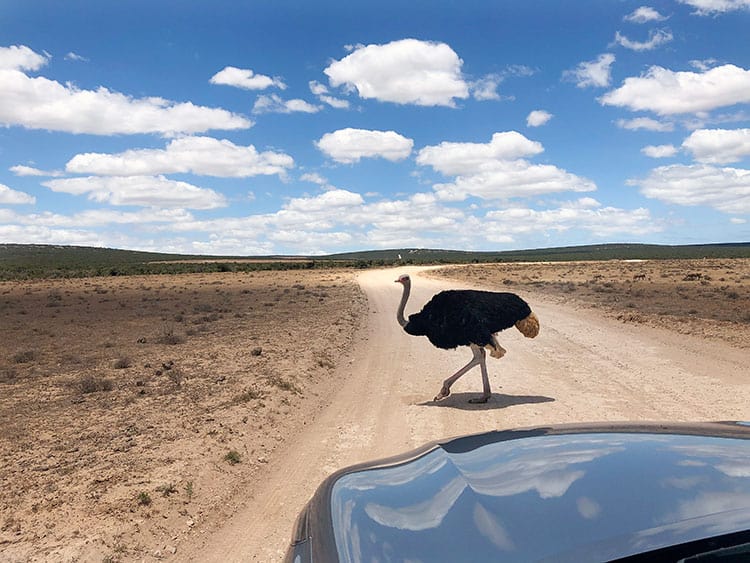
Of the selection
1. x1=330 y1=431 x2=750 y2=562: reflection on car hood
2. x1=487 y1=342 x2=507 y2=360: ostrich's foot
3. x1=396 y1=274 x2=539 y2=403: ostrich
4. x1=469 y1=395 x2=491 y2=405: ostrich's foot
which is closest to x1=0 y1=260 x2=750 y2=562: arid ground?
x1=469 y1=395 x2=491 y2=405: ostrich's foot

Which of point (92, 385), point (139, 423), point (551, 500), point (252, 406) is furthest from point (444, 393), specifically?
point (551, 500)

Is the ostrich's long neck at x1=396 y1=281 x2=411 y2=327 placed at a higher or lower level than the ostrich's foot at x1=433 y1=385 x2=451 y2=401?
higher

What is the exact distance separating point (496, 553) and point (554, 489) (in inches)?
19.8

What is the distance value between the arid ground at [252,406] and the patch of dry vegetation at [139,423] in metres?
0.03

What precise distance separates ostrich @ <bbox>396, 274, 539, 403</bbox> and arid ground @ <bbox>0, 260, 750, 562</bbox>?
90 centimetres

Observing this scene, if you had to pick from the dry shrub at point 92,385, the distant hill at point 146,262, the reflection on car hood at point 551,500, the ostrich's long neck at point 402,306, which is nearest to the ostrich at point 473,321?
the ostrich's long neck at point 402,306

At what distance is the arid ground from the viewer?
5.59m

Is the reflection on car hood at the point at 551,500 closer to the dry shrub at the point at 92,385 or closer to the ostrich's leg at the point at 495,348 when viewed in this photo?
the ostrich's leg at the point at 495,348

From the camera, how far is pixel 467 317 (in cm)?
881

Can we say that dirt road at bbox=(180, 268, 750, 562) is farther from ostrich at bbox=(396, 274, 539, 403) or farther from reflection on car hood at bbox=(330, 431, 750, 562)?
reflection on car hood at bbox=(330, 431, 750, 562)

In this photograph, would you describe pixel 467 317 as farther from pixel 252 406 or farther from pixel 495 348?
pixel 252 406

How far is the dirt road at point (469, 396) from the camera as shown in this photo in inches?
232

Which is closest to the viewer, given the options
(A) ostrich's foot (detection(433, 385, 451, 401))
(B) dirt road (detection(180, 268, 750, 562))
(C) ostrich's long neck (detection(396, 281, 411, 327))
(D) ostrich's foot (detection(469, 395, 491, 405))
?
(B) dirt road (detection(180, 268, 750, 562))

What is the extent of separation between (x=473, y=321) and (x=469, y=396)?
5.21 ft
